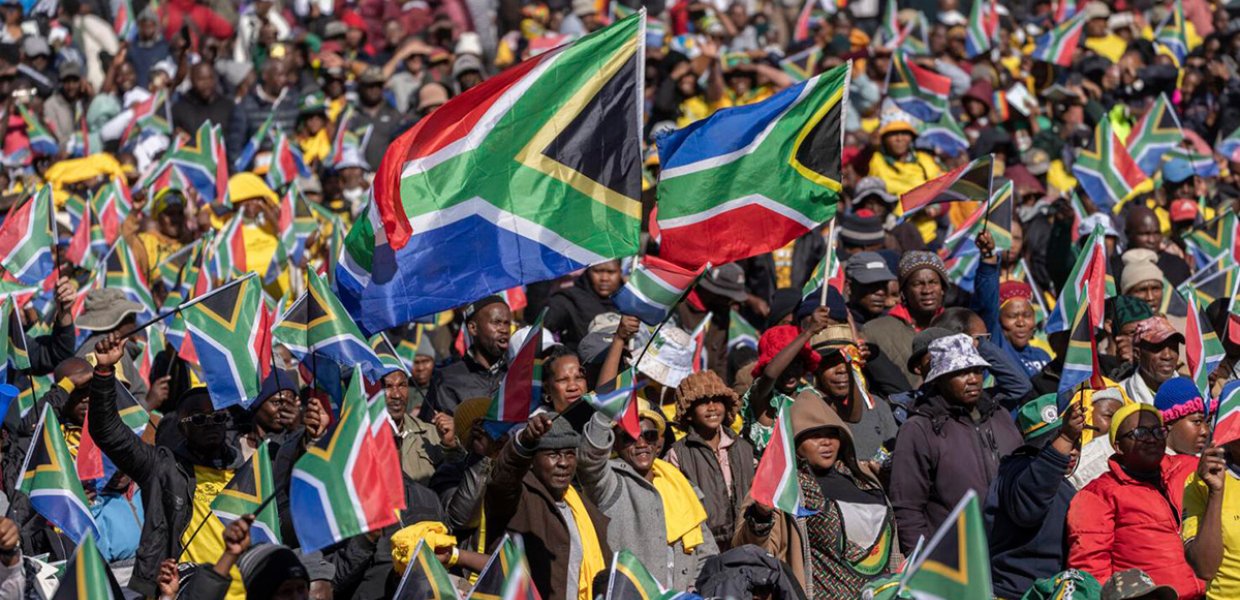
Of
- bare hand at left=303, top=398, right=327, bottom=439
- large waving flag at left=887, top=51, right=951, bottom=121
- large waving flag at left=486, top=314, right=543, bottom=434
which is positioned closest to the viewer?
large waving flag at left=486, top=314, right=543, bottom=434

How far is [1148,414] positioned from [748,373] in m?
3.14

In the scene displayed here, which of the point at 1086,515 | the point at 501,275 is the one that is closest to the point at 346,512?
the point at 501,275

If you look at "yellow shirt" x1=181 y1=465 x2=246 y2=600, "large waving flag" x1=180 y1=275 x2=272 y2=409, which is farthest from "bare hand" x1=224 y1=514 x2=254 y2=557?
"large waving flag" x1=180 y1=275 x2=272 y2=409

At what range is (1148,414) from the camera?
941 cm

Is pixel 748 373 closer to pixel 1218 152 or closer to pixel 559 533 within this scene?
pixel 559 533

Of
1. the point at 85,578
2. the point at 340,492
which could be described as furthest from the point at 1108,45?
the point at 85,578

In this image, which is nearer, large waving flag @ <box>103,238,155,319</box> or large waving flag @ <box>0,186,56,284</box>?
large waving flag @ <box>0,186,56,284</box>

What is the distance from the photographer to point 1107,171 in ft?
53.6

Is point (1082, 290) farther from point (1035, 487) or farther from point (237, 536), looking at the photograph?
point (237, 536)

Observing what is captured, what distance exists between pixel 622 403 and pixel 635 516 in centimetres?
77

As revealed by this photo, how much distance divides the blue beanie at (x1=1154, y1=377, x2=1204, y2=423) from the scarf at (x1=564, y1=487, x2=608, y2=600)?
2.65 metres

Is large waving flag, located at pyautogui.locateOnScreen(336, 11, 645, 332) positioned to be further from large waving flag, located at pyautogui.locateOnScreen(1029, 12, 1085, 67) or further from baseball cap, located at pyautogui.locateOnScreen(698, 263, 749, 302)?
large waving flag, located at pyautogui.locateOnScreen(1029, 12, 1085, 67)

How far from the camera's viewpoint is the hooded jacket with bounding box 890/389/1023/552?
1020 cm

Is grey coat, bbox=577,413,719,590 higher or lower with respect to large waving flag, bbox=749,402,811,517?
lower
